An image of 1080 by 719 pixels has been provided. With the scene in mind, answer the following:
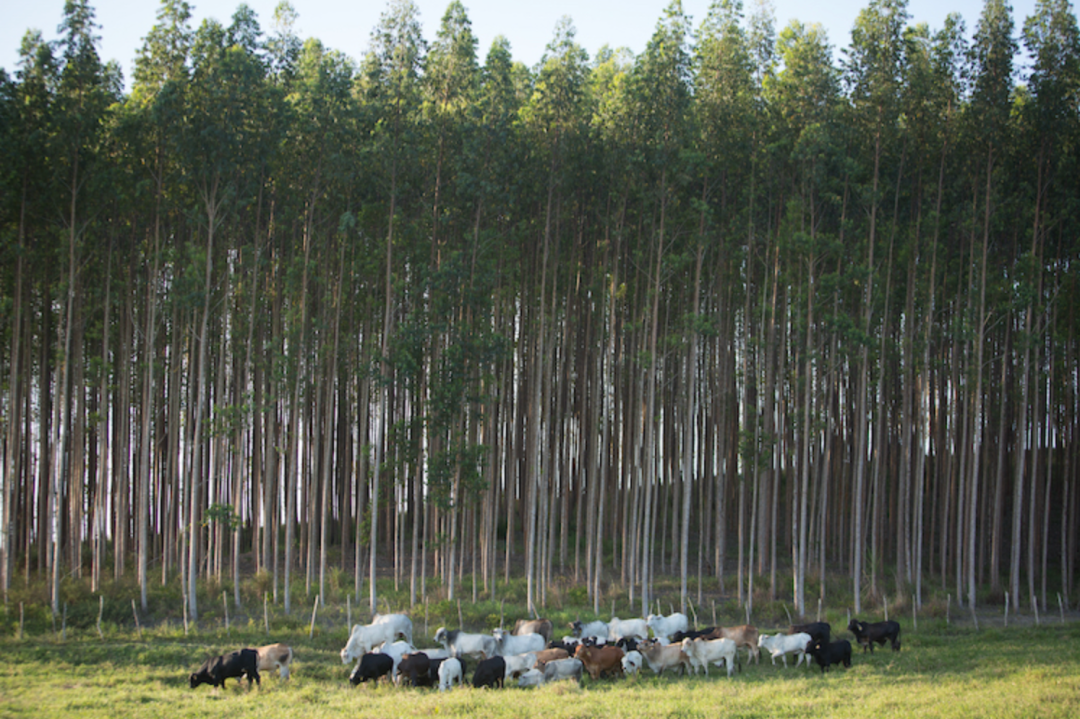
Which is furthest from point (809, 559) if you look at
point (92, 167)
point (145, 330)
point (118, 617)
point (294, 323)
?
point (92, 167)

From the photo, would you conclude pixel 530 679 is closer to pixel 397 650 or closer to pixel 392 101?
pixel 397 650

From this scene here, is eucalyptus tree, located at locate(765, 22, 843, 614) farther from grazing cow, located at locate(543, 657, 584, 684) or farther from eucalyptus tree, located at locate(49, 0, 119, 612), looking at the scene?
eucalyptus tree, located at locate(49, 0, 119, 612)

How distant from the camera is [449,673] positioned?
1236 centimetres

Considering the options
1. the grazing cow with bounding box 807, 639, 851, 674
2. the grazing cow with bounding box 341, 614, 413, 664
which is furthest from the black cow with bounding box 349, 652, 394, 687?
the grazing cow with bounding box 807, 639, 851, 674

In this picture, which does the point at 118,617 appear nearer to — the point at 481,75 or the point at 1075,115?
the point at 481,75

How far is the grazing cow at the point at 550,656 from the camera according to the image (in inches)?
505

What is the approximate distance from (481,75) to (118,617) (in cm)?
1543

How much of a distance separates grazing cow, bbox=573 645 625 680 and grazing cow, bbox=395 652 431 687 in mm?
2290

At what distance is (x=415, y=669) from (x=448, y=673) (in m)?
0.49

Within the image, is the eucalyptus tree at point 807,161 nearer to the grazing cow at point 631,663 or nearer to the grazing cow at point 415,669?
the grazing cow at point 631,663

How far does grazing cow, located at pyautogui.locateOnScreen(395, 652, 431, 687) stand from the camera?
12375 millimetres

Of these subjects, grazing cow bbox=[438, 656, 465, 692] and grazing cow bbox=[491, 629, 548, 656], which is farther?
grazing cow bbox=[491, 629, 548, 656]

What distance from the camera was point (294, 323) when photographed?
66.5ft

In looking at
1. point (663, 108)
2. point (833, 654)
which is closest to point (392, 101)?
point (663, 108)
